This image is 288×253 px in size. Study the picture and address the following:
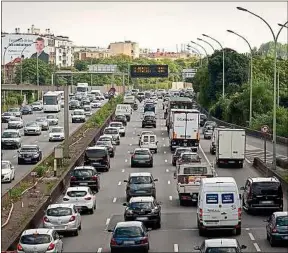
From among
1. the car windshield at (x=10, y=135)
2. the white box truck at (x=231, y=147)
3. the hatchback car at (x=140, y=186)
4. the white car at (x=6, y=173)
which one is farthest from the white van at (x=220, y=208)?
the car windshield at (x=10, y=135)

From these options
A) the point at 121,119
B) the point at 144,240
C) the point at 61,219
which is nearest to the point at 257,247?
the point at 144,240

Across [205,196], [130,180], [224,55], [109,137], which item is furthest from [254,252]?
[224,55]

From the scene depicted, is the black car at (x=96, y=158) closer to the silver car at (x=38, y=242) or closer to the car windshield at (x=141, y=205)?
the car windshield at (x=141, y=205)

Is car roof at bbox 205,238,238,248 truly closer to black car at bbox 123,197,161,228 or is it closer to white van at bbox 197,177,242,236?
white van at bbox 197,177,242,236

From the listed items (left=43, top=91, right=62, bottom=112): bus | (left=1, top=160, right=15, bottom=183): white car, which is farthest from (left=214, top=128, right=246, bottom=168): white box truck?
(left=43, top=91, right=62, bottom=112): bus

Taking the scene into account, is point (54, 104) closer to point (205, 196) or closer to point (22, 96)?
point (22, 96)

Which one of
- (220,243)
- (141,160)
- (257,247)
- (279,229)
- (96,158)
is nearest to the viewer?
(220,243)

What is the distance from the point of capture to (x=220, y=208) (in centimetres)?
2862

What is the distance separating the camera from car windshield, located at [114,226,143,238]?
83.8 ft

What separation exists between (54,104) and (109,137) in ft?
168

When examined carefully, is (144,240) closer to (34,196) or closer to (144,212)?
(144,212)

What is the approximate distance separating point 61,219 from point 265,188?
28.1 ft

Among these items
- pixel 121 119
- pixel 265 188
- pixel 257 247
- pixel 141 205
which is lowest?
pixel 121 119

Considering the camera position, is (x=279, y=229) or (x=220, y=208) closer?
(x=279, y=229)
